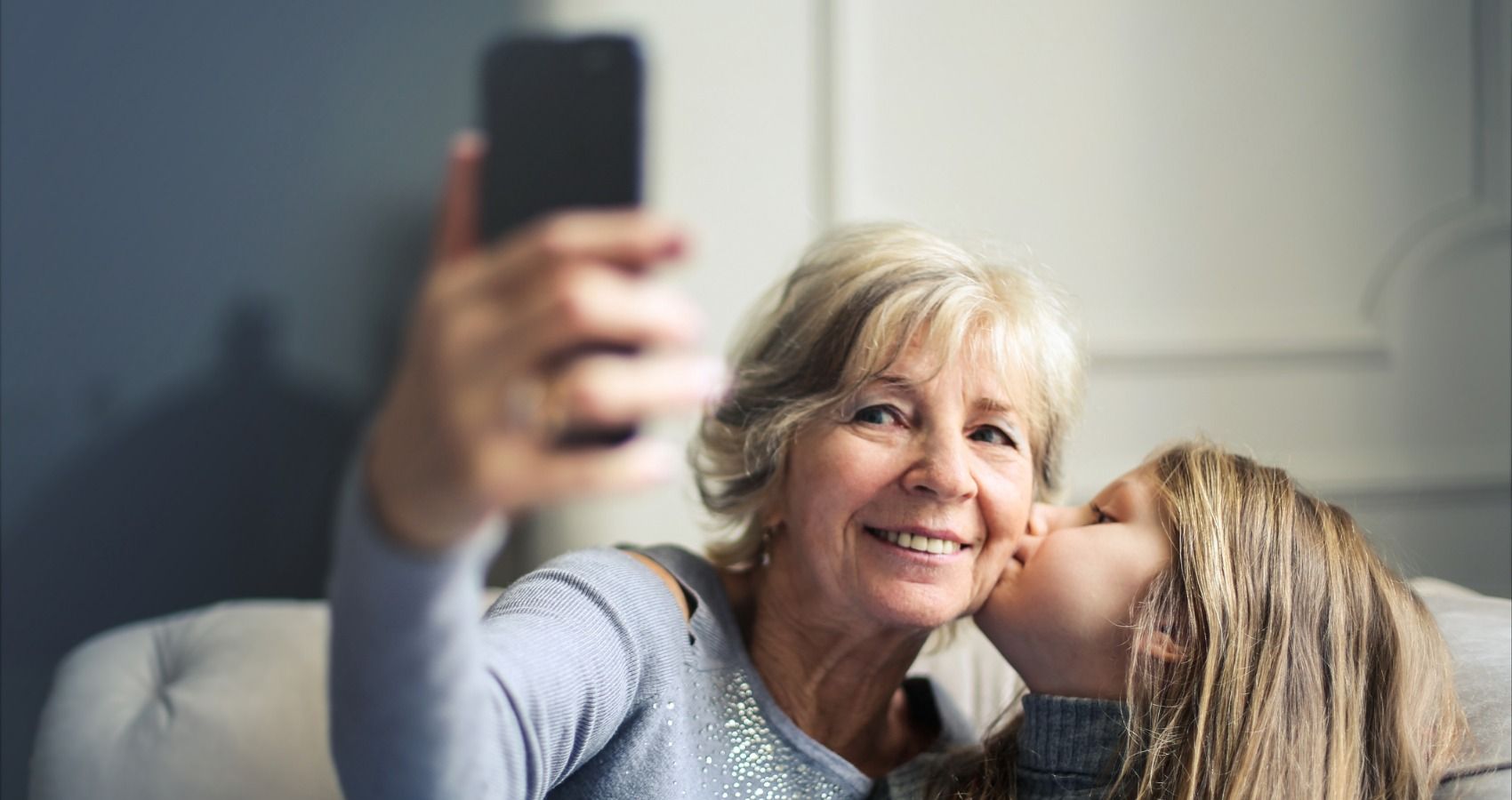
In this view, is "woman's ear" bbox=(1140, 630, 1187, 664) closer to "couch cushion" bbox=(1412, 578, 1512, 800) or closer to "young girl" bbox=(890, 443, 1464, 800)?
"young girl" bbox=(890, 443, 1464, 800)

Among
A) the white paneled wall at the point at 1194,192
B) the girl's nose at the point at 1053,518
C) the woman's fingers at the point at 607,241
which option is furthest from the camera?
the white paneled wall at the point at 1194,192

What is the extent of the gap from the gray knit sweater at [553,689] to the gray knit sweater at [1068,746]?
15 cm

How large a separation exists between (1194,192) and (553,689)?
130 cm

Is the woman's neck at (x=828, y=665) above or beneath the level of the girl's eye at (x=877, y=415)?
beneath

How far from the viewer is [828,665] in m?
1.05

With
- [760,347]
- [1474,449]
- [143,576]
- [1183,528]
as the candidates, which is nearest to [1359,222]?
[1474,449]

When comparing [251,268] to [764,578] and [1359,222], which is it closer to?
[764,578]

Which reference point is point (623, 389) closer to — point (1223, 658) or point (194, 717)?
point (1223, 658)

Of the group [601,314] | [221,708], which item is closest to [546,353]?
[601,314]

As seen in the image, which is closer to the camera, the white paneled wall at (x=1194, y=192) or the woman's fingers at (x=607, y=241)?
the woman's fingers at (x=607, y=241)

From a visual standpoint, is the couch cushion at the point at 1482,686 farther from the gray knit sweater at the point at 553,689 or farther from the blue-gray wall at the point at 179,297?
the blue-gray wall at the point at 179,297

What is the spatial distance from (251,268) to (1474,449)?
1694 mm

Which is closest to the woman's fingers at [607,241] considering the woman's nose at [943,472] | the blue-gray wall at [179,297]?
the woman's nose at [943,472]

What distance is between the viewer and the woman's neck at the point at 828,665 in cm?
104
